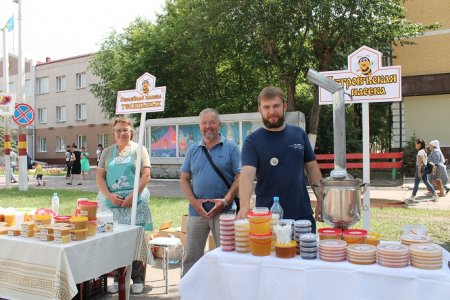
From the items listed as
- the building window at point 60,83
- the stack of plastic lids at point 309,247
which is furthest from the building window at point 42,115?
the stack of plastic lids at point 309,247

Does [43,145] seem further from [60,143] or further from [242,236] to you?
[242,236]

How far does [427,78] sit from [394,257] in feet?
69.3

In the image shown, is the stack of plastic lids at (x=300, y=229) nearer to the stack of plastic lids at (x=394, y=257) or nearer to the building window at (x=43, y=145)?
the stack of plastic lids at (x=394, y=257)

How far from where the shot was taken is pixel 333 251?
7.79ft

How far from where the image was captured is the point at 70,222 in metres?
3.45

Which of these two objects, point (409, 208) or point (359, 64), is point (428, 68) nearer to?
point (409, 208)

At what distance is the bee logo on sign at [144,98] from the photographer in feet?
15.4

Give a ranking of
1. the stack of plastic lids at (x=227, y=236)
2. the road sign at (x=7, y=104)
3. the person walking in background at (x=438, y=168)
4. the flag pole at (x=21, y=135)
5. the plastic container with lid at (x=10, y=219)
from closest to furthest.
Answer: the stack of plastic lids at (x=227, y=236), the plastic container with lid at (x=10, y=219), the person walking in background at (x=438, y=168), the road sign at (x=7, y=104), the flag pole at (x=21, y=135)

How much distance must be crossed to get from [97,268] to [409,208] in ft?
27.9

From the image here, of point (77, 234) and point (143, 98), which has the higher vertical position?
point (143, 98)

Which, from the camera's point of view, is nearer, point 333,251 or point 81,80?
point 333,251

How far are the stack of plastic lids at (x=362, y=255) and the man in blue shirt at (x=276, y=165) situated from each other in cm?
61

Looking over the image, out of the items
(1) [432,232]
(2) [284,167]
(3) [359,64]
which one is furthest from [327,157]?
(2) [284,167]

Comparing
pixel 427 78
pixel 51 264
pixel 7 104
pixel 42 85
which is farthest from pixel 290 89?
pixel 42 85
